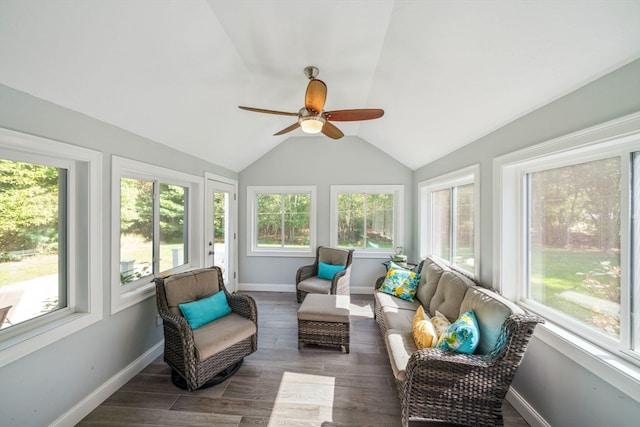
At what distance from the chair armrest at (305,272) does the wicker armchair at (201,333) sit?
4.90ft

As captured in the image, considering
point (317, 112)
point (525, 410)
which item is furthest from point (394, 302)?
point (317, 112)

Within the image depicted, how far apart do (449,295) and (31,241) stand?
335 cm

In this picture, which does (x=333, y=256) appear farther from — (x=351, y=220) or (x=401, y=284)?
(x=401, y=284)

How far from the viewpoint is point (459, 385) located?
161 cm

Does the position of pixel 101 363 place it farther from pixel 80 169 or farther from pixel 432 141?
pixel 432 141

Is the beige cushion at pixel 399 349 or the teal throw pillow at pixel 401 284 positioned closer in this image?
the beige cushion at pixel 399 349

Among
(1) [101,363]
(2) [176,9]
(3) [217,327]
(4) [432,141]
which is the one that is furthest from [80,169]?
(4) [432,141]

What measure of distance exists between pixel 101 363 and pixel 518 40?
3.66m

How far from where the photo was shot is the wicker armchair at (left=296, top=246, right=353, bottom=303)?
371 centimetres

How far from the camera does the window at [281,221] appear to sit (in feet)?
15.5

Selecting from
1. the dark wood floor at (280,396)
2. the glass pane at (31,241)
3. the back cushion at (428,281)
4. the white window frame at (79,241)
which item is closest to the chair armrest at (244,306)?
the dark wood floor at (280,396)

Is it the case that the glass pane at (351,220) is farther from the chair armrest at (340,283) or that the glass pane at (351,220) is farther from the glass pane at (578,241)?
the glass pane at (578,241)

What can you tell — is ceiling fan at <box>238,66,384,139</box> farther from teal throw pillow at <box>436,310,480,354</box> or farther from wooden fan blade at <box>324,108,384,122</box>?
teal throw pillow at <box>436,310,480,354</box>

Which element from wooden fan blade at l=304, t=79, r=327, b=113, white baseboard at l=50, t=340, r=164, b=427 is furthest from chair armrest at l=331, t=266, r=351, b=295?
wooden fan blade at l=304, t=79, r=327, b=113
